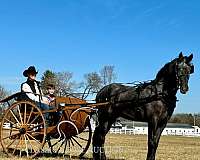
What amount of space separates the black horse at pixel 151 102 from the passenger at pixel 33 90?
152 cm

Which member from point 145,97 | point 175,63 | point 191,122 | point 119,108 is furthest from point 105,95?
point 191,122

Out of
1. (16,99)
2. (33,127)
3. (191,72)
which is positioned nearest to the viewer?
(191,72)

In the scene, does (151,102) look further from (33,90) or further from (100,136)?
(33,90)

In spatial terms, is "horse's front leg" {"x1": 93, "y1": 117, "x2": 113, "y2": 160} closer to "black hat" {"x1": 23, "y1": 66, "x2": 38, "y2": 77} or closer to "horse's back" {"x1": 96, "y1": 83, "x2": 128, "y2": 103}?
"horse's back" {"x1": 96, "y1": 83, "x2": 128, "y2": 103}

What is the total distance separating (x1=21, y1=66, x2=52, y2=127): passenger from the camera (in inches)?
443

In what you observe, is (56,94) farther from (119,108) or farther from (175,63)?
(175,63)

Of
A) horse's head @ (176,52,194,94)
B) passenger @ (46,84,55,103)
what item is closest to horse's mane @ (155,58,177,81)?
horse's head @ (176,52,194,94)

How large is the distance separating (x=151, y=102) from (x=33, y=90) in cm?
341

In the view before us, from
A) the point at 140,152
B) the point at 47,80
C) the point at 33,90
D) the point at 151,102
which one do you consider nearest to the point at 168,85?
the point at 151,102

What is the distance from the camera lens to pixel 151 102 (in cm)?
1015

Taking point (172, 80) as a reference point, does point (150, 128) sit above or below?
below

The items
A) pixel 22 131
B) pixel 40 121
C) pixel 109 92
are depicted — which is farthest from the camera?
pixel 109 92

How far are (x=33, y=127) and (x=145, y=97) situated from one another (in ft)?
9.99

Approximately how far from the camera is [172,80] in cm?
1016
